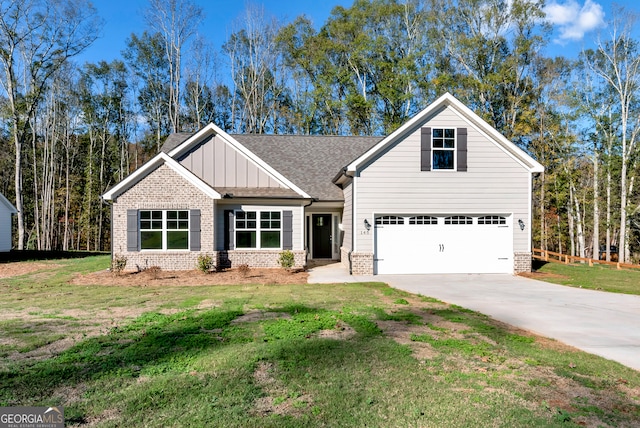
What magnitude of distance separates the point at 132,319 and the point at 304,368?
12.9 feet

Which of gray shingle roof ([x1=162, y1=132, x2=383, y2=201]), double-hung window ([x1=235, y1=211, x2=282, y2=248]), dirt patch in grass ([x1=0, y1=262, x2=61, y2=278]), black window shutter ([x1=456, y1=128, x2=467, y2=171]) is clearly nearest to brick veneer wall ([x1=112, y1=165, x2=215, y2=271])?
double-hung window ([x1=235, y1=211, x2=282, y2=248])

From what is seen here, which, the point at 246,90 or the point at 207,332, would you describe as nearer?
the point at 207,332

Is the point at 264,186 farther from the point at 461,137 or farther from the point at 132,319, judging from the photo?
the point at 132,319

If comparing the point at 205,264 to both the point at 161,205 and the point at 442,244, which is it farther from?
the point at 442,244

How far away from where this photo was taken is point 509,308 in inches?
330

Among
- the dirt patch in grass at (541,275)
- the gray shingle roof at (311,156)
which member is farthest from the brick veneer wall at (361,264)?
the dirt patch in grass at (541,275)

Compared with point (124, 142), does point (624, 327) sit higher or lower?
lower

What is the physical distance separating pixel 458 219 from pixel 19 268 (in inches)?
705

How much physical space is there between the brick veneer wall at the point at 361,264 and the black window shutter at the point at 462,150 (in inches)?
186

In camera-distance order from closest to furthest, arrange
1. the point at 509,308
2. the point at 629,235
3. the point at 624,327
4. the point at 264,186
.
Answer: the point at 624,327 < the point at 509,308 < the point at 264,186 < the point at 629,235

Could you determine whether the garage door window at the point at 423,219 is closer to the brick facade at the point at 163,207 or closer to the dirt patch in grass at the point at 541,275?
the dirt patch in grass at the point at 541,275

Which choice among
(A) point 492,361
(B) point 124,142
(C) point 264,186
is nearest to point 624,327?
(A) point 492,361

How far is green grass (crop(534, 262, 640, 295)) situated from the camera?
11172 mm

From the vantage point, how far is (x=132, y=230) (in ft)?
45.6
